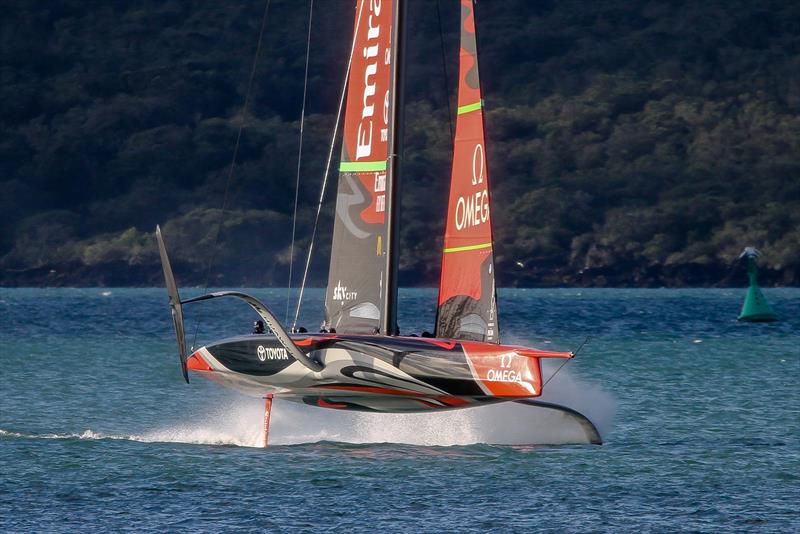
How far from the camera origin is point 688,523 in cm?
2098

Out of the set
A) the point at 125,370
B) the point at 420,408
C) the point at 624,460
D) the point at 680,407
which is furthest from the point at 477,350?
the point at 125,370

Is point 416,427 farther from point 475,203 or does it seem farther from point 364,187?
point 475,203

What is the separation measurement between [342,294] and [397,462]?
11.5 feet

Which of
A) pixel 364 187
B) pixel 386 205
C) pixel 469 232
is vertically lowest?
pixel 469 232

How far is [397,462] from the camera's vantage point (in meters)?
25.6

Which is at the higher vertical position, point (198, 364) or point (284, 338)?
point (284, 338)

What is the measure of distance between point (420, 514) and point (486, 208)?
6.27 metres

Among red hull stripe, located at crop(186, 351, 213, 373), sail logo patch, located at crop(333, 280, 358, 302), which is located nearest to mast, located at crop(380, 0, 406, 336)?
sail logo patch, located at crop(333, 280, 358, 302)

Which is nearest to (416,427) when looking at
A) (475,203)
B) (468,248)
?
(468,248)

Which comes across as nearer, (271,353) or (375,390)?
(375,390)

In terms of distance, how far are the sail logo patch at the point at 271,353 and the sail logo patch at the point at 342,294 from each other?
1.91 meters

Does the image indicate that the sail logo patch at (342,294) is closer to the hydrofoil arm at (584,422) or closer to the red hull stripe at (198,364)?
the red hull stripe at (198,364)

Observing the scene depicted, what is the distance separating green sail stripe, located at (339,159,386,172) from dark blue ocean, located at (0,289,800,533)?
4833 mm

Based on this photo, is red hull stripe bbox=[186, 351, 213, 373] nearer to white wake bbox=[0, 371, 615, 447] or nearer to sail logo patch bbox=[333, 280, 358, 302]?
white wake bbox=[0, 371, 615, 447]
